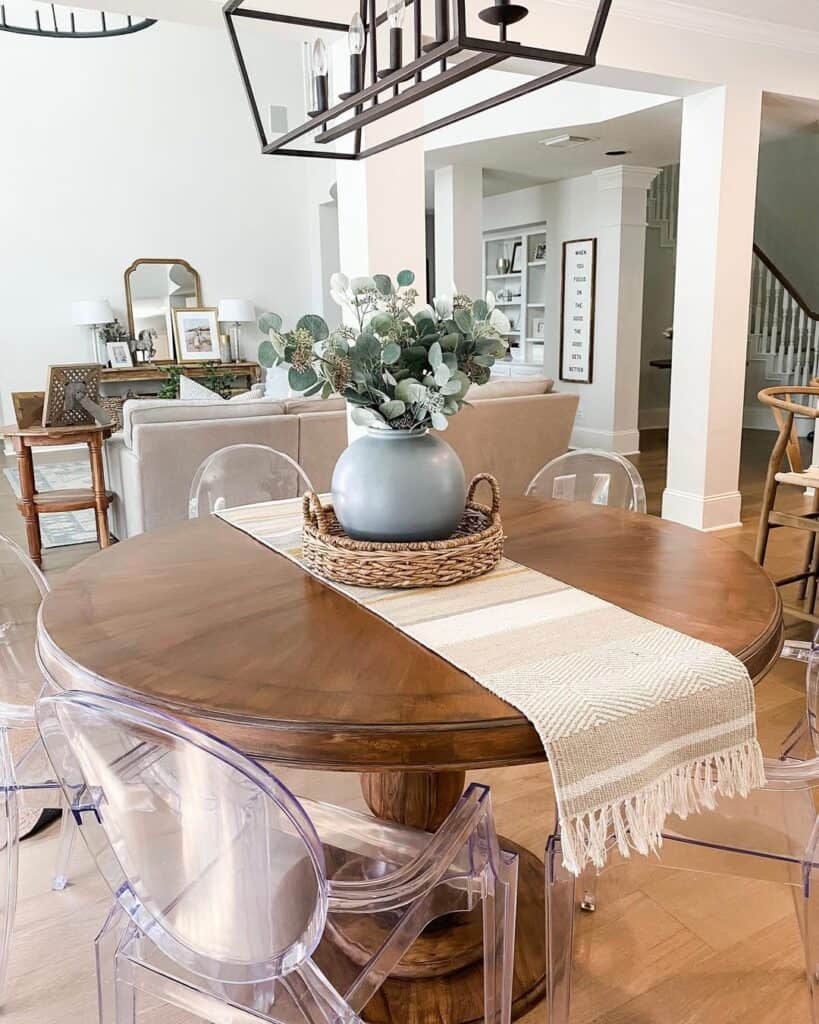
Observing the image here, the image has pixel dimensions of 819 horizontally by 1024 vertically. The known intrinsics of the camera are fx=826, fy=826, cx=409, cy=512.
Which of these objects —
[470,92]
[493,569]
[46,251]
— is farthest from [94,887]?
[46,251]

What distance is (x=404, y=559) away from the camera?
1.38 metres

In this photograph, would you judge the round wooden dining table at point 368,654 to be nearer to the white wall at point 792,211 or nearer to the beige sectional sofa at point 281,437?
the beige sectional sofa at point 281,437

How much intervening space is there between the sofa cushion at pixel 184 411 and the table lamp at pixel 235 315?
4.64 m

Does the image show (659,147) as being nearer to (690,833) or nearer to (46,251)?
(46,251)

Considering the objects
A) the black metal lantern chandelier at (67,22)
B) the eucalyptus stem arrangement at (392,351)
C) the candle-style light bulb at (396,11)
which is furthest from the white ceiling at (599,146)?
the eucalyptus stem arrangement at (392,351)

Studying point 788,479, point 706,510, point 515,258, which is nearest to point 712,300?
point 706,510

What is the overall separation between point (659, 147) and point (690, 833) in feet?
19.4

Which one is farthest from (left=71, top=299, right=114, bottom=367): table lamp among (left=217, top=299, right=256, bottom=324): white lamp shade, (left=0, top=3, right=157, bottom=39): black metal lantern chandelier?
(left=0, top=3, right=157, bottom=39): black metal lantern chandelier

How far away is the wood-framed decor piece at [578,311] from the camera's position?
23.2 feet

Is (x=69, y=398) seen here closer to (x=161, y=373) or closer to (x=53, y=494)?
(x=53, y=494)

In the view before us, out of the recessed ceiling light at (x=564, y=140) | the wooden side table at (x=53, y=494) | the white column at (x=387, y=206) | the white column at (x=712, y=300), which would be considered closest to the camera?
the white column at (x=387, y=206)

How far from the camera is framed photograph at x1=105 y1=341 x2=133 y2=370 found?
792 centimetres

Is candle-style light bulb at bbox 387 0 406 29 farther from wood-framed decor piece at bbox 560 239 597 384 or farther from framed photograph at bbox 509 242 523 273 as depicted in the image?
framed photograph at bbox 509 242 523 273

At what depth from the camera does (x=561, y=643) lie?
1.17m
